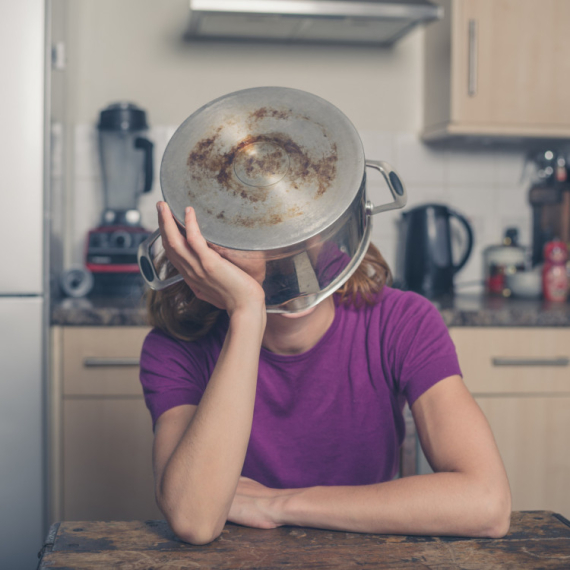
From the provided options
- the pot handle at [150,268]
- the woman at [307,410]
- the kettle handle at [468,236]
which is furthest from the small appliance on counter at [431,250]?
the pot handle at [150,268]

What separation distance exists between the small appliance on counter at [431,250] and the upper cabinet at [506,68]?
26 cm

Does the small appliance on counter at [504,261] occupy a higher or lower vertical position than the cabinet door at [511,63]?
lower

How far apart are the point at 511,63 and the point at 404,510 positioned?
5.52ft

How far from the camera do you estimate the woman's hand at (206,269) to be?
700mm

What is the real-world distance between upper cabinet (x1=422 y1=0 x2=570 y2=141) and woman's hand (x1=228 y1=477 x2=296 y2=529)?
60.3 inches

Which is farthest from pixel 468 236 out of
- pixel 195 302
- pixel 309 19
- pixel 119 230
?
pixel 195 302

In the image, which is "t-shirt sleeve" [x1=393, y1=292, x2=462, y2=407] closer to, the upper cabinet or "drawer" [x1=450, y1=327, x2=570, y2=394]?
"drawer" [x1=450, y1=327, x2=570, y2=394]

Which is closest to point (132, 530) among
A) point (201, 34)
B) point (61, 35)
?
point (61, 35)

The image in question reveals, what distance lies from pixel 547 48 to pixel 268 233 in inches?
69.9

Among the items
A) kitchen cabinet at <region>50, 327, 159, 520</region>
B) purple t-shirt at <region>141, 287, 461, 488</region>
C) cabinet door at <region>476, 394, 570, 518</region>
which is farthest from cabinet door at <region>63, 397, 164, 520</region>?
cabinet door at <region>476, 394, 570, 518</region>

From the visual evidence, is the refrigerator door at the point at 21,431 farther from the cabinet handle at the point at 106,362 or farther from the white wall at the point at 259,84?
the white wall at the point at 259,84

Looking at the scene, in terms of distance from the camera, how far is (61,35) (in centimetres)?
189

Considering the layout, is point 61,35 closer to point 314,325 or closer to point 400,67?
point 400,67

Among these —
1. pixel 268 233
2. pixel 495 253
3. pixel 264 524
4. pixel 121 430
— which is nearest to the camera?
pixel 268 233
